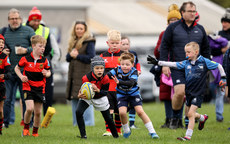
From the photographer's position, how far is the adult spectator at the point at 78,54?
1190cm

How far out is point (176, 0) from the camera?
39688mm

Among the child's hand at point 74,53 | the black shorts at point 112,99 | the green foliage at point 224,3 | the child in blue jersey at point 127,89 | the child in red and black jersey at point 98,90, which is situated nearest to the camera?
the child in red and black jersey at point 98,90

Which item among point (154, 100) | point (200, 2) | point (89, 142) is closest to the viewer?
point (89, 142)

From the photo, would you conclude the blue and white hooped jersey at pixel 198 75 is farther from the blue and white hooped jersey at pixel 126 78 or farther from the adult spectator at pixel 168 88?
the adult spectator at pixel 168 88

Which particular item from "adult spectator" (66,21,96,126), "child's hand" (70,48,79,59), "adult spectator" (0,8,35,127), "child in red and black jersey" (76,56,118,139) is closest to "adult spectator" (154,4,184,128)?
"adult spectator" (66,21,96,126)

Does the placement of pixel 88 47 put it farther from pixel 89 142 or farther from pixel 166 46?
pixel 89 142

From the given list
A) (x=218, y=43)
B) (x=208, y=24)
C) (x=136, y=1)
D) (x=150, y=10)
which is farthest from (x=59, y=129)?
(x=136, y=1)

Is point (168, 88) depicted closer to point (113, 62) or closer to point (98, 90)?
point (113, 62)

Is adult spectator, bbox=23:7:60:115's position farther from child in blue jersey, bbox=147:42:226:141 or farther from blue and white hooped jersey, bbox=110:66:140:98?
child in blue jersey, bbox=147:42:226:141

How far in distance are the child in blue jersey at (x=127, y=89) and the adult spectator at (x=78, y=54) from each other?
2.96 meters

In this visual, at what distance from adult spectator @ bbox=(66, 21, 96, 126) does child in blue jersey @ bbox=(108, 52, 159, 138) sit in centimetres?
Answer: 296

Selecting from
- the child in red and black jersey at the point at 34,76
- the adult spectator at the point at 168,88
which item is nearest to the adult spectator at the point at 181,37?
the adult spectator at the point at 168,88

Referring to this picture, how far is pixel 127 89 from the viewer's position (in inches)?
352

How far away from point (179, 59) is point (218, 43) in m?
2.41
